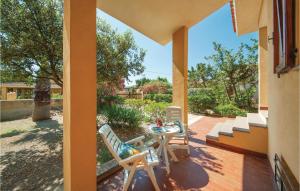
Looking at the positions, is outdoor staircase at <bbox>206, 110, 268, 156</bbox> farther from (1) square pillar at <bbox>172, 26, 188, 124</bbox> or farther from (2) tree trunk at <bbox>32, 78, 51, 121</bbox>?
(2) tree trunk at <bbox>32, 78, 51, 121</bbox>

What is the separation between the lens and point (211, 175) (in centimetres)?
271

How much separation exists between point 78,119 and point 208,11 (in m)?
4.10

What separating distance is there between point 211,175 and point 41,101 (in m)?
7.70

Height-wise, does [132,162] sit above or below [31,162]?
above

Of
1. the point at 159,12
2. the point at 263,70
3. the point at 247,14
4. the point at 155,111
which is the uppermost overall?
the point at 247,14

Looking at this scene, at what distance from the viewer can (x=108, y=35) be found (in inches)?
213

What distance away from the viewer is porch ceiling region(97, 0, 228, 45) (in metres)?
3.45

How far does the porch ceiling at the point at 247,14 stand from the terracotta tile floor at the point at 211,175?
4.20 metres

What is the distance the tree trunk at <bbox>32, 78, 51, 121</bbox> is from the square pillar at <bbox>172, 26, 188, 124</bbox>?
224 inches

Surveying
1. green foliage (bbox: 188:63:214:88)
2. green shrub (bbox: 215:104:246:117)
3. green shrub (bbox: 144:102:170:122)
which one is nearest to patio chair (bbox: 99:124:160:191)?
green shrub (bbox: 144:102:170:122)

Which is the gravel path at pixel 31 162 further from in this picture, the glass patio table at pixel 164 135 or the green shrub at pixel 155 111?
the green shrub at pixel 155 111

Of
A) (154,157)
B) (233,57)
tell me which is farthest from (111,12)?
(233,57)

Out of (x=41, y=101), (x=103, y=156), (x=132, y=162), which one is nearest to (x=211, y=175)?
(x=132, y=162)

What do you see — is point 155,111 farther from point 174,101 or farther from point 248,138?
point 248,138
